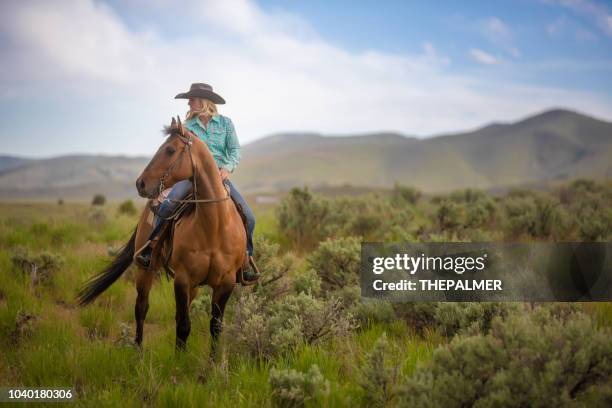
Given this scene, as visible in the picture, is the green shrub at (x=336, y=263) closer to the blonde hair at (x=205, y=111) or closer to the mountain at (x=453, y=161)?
the blonde hair at (x=205, y=111)

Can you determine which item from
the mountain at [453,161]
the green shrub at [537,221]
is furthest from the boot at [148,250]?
the mountain at [453,161]

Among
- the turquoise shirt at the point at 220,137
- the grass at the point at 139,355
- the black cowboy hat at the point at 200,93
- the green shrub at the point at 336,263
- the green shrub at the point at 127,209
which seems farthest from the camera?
the green shrub at the point at 127,209

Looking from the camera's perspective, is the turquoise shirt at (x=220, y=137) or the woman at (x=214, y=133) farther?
the turquoise shirt at (x=220, y=137)

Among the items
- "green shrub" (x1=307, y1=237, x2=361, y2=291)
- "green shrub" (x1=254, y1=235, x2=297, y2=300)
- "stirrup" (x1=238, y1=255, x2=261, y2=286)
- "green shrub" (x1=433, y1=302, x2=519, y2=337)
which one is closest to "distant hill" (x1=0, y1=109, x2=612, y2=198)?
"green shrub" (x1=307, y1=237, x2=361, y2=291)

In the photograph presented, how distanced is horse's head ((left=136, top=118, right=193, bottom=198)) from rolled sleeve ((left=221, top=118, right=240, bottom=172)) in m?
0.95

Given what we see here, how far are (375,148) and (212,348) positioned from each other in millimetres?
181416

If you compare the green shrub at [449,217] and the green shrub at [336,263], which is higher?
the green shrub at [449,217]

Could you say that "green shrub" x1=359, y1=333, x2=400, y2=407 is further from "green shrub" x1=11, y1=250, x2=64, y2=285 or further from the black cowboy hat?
"green shrub" x1=11, y1=250, x2=64, y2=285

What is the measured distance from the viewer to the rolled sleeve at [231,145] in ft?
17.7

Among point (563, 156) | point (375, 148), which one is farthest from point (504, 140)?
point (375, 148)

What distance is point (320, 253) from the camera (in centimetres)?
720

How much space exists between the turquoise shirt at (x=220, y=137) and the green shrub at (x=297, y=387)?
2.73 metres

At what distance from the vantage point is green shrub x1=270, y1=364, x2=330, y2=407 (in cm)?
334

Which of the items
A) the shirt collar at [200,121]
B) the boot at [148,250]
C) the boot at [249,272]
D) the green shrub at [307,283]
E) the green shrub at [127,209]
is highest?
the shirt collar at [200,121]
